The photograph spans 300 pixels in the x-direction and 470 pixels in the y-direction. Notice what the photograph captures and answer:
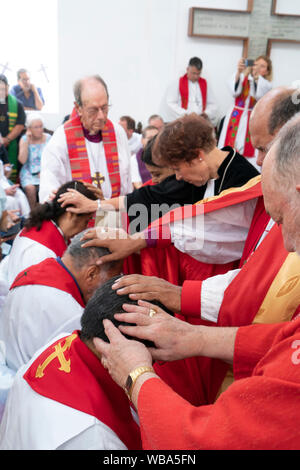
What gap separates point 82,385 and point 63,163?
8.60 ft

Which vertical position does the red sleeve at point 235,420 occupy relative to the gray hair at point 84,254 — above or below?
above

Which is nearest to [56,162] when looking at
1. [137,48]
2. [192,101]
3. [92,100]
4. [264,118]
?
[92,100]

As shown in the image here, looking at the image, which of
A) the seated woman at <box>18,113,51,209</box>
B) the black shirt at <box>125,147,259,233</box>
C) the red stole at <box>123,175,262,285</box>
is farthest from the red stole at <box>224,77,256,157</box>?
the red stole at <box>123,175,262,285</box>

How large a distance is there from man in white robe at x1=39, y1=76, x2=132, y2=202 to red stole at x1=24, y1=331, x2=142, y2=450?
2.10m

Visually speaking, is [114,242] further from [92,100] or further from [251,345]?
[92,100]

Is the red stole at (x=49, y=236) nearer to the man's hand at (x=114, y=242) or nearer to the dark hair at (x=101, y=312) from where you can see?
the man's hand at (x=114, y=242)

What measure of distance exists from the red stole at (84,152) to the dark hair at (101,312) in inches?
95.5

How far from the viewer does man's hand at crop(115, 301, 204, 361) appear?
137 cm

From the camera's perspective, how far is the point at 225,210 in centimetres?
216

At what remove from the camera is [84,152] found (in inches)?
147

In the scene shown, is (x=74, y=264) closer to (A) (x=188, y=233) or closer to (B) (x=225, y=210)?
(A) (x=188, y=233)

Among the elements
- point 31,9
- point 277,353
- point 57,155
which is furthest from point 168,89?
point 277,353

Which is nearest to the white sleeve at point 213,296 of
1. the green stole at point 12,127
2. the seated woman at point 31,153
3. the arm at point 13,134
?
the seated woman at point 31,153

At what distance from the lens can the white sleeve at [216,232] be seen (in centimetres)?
216
